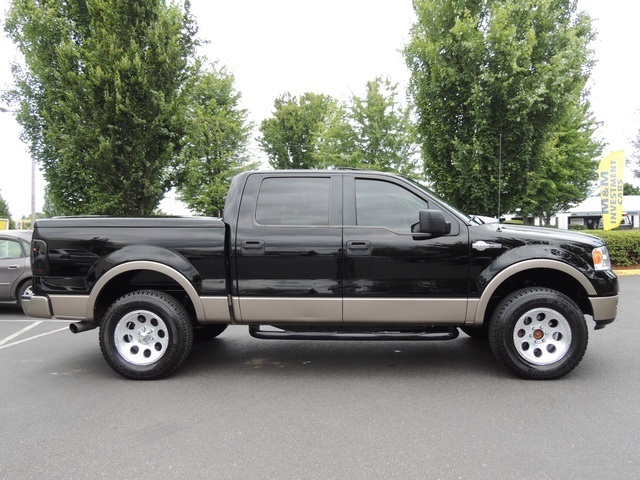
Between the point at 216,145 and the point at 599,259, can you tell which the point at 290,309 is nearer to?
the point at 599,259

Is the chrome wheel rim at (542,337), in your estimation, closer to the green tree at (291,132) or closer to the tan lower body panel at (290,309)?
the tan lower body panel at (290,309)

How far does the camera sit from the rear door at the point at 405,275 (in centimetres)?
412

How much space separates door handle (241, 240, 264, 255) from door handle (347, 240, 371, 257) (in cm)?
85

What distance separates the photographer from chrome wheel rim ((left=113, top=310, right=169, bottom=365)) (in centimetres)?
423

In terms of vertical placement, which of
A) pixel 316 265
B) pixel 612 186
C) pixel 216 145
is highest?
pixel 216 145

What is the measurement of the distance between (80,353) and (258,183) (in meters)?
3.14

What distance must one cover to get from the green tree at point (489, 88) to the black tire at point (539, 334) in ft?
23.1

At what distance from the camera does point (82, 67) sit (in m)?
12.3

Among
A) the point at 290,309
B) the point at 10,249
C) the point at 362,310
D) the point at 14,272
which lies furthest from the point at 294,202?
the point at 10,249

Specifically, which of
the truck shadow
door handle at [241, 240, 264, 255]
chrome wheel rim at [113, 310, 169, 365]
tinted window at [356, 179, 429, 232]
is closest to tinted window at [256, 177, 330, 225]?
door handle at [241, 240, 264, 255]

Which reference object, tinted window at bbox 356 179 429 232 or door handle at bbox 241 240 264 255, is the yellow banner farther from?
door handle at bbox 241 240 264 255

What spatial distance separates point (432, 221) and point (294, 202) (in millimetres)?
1382

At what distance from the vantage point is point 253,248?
13.8ft

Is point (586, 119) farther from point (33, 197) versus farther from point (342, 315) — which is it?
point (33, 197)
